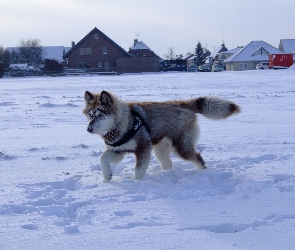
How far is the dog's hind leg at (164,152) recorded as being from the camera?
22.1ft

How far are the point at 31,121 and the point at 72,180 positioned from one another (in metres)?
6.58

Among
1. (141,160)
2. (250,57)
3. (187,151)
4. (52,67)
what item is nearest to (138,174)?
(141,160)

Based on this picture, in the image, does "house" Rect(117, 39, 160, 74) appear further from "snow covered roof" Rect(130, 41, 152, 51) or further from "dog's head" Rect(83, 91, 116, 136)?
"dog's head" Rect(83, 91, 116, 136)

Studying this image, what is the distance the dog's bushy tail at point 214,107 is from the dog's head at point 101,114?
1.28m

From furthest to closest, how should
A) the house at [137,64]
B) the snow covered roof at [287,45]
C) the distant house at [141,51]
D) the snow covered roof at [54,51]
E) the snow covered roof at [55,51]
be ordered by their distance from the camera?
1. the snow covered roof at [55,51]
2. the snow covered roof at [54,51]
3. the snow covered roof at [287,45]
4. the distant house at [141,51]
5. the house at [137,64]

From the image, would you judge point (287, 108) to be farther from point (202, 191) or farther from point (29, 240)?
point (29, 240)

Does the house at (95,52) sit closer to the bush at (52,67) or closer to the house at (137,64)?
the house at (137,64)

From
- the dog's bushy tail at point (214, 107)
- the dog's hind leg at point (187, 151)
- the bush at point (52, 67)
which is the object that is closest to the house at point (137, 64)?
the bush at point (52, 67)

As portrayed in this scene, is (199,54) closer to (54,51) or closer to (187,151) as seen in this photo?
(54,51)

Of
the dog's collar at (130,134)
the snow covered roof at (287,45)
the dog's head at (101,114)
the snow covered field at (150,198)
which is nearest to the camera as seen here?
the snow covered field at (150,198)

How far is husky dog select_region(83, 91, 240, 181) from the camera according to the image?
20.3 ft

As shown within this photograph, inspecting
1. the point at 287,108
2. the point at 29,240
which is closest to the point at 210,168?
the point at 29,240

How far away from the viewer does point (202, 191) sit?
536 centimetres

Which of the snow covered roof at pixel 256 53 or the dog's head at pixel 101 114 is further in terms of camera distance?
the snow covered roof at pixel 256 53
